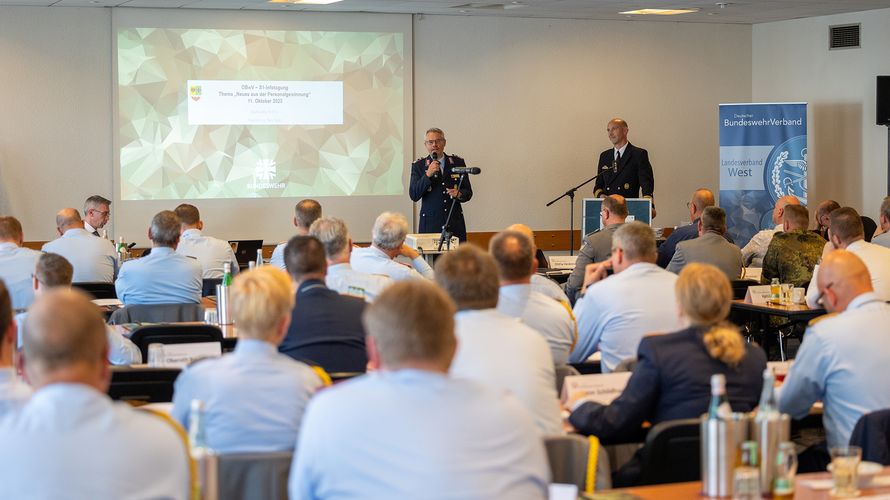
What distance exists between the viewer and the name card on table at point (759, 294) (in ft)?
24.2

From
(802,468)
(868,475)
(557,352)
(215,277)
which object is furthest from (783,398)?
(215,277)

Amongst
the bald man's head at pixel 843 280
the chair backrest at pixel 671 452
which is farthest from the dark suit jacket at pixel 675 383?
the bald man's head at pixel 843 280

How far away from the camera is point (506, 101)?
41.3 ft

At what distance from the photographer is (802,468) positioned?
4059mm

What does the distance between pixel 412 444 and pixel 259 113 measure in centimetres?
964

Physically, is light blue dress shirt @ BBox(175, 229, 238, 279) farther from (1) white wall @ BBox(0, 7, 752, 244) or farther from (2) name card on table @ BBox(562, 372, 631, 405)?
(2) name card on table @ BBox(562, 372, 631, 405)

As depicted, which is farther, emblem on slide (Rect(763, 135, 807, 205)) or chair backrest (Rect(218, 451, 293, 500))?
emblem on slide (Rect(763, 135, 807, 205))

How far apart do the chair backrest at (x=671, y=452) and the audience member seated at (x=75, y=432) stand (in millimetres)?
1540

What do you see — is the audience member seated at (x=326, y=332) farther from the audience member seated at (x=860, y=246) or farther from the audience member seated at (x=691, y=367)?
the audience member seated at (x=860, y=246)

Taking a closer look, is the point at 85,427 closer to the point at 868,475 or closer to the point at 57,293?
the point at 57,293

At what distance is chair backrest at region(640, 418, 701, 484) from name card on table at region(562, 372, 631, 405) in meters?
0.54

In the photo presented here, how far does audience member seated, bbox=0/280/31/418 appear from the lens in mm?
2736

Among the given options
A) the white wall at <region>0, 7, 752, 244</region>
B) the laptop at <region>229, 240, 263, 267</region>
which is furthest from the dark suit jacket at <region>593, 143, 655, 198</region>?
the laptop at <region>229, 240, 263, 267</region>

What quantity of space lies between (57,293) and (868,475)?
2095mm
